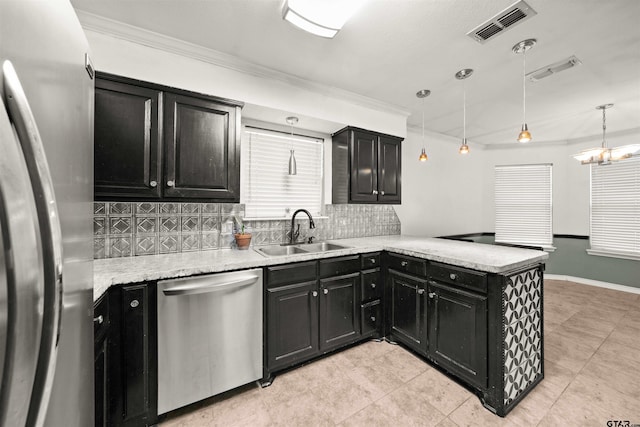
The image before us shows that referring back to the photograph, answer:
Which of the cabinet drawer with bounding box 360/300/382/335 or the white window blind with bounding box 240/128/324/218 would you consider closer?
the cabinet drawer with bounding box 360/300/382/335

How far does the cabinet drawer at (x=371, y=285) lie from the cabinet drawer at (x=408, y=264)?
18 centimetres

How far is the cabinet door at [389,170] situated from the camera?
304cm

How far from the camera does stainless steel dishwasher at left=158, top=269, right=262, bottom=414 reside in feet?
5.25

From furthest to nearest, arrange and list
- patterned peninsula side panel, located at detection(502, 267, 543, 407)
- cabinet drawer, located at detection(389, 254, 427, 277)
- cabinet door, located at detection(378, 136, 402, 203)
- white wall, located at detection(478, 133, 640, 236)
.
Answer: white wall, located at detection(478, 133, 640, 236), cabinet door, located at detection(378, 136, 402, 203), cabinet drawer, located at detection(389, 254, 427, 277), patterned peninsula side panel, located at detection(502, 267, 543, 407)

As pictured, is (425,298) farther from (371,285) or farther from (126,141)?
(126,141)

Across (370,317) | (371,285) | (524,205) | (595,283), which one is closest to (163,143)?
(371,285)

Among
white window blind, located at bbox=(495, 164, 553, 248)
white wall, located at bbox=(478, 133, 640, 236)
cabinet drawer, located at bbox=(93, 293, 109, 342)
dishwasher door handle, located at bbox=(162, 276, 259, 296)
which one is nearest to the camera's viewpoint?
cabinet drawer, located at bbox=(93, 293, 109, 342)

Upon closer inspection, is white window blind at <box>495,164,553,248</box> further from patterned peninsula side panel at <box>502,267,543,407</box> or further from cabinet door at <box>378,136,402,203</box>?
patterned peninsula side panel at <box>502,267,543,407</box>

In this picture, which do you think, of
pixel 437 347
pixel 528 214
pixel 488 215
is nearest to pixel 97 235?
pixel 437 347

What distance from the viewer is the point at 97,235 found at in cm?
191

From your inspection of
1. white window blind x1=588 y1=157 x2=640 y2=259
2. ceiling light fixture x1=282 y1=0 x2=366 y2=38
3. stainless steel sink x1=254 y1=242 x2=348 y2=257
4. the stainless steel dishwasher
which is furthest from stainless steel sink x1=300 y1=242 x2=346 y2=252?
white window blind x1=588 y1=157 x2=640 y2=259

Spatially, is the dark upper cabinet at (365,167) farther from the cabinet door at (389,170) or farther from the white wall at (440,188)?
the white wall at (440,188)

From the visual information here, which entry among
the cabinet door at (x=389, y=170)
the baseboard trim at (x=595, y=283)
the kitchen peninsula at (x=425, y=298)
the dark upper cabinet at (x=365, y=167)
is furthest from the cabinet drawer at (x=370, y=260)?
the baseboard trim at (x=595, y=283)

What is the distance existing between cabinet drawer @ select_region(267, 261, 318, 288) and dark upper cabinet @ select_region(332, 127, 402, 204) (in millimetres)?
1002
